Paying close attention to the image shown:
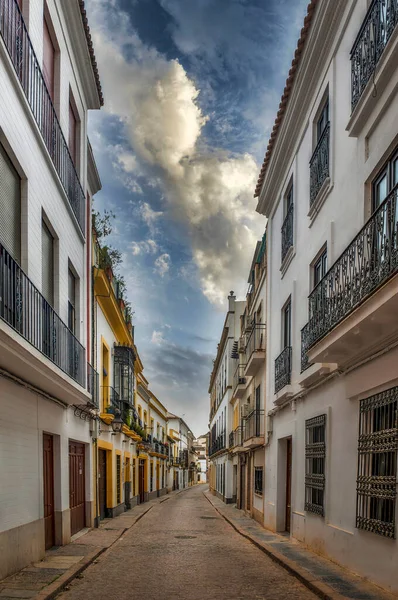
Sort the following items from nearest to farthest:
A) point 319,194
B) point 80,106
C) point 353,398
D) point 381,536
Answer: point 381,536, point 353,398, point 319,194, point 80,106

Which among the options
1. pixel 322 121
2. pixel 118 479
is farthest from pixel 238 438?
pixel 322 121

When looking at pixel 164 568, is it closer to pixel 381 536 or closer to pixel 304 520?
pixel 304 520

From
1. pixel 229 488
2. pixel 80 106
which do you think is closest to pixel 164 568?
pixel 80 106

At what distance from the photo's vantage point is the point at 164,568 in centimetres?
956

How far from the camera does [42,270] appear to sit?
34.0ft

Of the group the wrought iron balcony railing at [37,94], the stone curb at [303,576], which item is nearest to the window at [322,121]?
the wrought iron balcony railing at [37,94]

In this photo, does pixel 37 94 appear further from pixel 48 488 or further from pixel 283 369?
pixel 283 369

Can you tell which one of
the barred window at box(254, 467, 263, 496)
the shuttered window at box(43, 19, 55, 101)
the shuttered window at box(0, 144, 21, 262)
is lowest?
the barred window at box(254, 467, 263, 496)

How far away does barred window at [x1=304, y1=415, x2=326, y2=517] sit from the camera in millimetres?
10094

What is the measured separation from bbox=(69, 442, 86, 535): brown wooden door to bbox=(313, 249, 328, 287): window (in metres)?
6.33

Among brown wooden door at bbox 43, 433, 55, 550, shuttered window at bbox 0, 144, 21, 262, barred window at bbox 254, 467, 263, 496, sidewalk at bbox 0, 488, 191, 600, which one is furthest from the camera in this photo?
barred window at bbox 254, 467, 263, 496

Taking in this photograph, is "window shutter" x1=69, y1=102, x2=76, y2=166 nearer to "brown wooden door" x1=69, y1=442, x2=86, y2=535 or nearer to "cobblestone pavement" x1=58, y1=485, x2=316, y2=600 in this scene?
"brown wooden door" x1=69, y1=442, x2=86, y2=535

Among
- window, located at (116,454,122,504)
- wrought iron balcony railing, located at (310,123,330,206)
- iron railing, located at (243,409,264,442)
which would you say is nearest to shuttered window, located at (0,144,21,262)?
wrought iron balcony railing, located at (310,123,330,206)

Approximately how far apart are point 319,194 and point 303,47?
2.61 m
